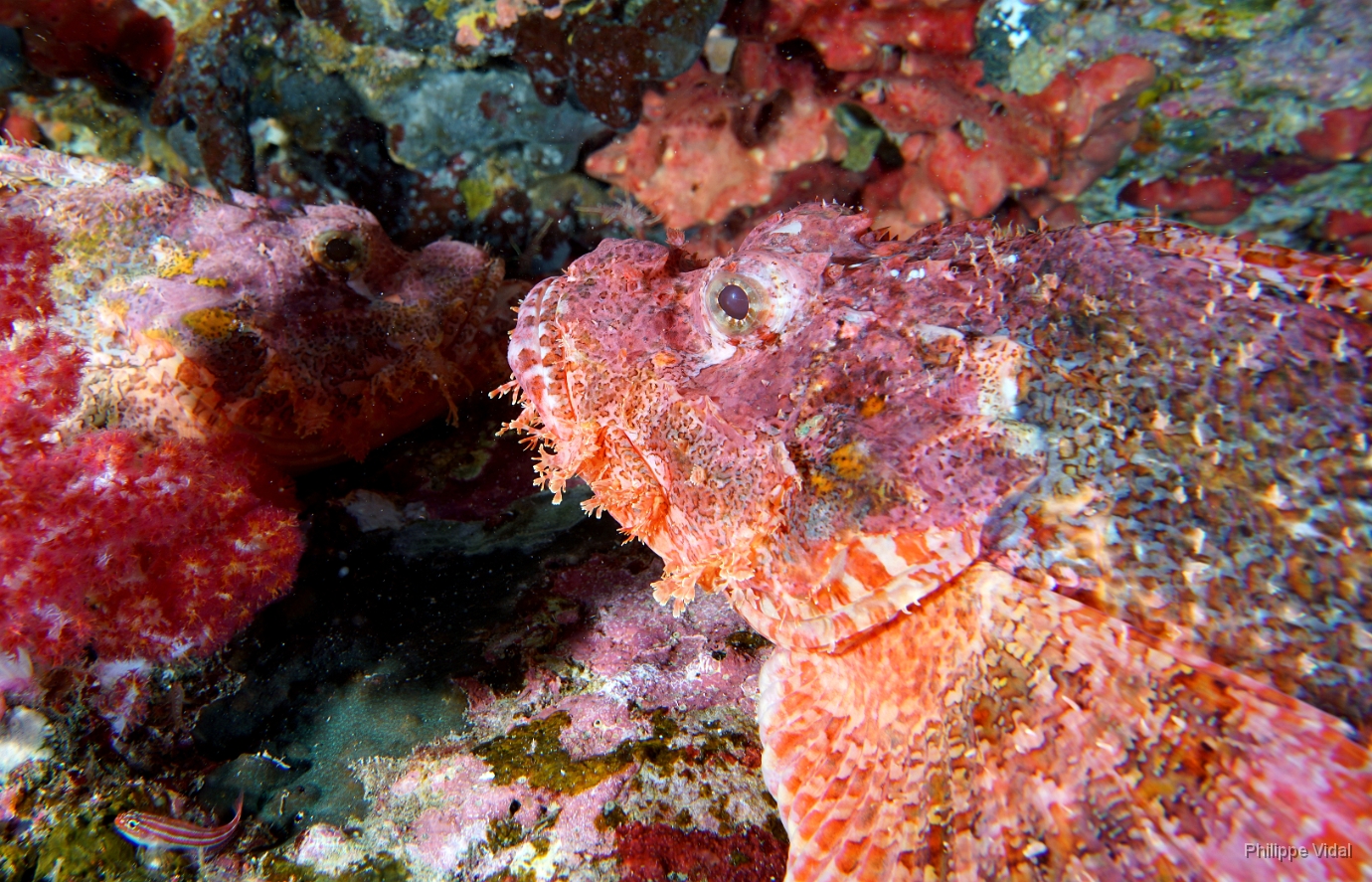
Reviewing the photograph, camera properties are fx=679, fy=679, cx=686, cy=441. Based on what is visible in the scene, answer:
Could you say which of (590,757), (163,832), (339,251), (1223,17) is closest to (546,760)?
(590,757)

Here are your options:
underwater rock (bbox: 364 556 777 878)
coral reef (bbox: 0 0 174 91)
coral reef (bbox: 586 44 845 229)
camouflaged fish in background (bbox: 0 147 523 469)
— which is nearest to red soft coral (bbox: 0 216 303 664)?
camouflaged fish in background (bbox: 0 147 523 469)

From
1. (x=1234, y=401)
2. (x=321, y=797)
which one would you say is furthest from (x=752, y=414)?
(x=321, y=797)

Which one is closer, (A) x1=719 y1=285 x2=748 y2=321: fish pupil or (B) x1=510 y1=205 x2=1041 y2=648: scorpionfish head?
(B) x1=510 y1=205 x2=1041 y2=648: scorpionfish head

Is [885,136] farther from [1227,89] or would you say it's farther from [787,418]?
[787,418]

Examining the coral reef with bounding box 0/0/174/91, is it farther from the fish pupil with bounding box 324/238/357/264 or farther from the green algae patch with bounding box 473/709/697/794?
the green algae patch with bounding box 473/709/697/794

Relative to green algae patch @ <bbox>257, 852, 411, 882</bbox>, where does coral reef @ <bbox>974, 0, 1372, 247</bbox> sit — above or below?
above

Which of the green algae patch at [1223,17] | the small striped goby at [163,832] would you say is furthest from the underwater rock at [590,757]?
the green algae patch at [1223,17]
